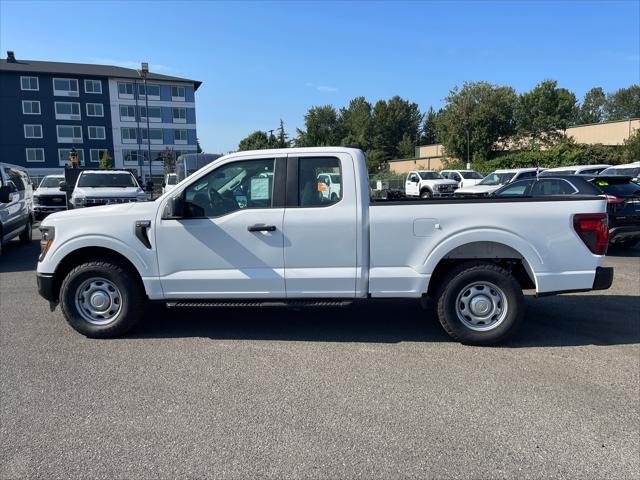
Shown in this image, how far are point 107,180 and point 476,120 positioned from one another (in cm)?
4716

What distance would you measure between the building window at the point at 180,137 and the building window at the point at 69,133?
37.1 ft

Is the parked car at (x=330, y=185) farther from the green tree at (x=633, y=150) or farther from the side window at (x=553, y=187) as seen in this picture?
the green tree at (x=633, y=150)

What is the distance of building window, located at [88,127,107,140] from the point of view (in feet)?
204

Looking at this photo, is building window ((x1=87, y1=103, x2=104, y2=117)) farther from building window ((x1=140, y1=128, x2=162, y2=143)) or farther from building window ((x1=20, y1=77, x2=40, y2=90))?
building window ((x1=20, y1=77, x2=40, y2=90))

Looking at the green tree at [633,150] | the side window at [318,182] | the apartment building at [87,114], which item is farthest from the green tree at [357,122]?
the side window at [318,182]

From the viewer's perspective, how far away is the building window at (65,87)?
60.8 m

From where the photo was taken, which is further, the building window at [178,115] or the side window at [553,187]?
the building window at [178,115]

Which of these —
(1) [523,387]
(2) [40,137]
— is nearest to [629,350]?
(1) [523,387]

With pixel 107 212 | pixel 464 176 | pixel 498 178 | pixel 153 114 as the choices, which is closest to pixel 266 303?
pixel 107 212

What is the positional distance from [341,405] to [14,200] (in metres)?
10.8

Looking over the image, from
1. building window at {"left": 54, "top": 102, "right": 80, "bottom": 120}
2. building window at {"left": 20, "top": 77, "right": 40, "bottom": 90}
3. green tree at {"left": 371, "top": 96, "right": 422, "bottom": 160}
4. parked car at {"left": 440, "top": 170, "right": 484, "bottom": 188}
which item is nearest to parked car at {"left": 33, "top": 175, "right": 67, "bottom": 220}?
parked car at {"left": 440, "top": 170, "right": 484, "bottom": 188}

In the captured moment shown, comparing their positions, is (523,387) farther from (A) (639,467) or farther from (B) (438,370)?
(A) (639,467)

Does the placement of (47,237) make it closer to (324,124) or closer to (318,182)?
(318,182)

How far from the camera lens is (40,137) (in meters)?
60.3
